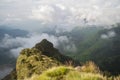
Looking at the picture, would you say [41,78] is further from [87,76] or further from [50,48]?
[50,48]

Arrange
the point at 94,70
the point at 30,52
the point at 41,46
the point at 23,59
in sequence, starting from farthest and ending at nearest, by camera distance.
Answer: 1. the point at 41,46
2. the point at 30,52
3. the point at 23,59
4. the point at 94,70

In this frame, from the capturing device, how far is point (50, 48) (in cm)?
15788

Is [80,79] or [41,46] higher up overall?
[41,46]

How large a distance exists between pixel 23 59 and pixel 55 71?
87247 millimetres

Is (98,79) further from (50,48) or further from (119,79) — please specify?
(50,48)

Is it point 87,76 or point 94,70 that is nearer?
point 87,76

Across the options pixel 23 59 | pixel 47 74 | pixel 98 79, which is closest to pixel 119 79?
pixel 98 79

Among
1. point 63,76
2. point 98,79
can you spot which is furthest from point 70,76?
point 98,79

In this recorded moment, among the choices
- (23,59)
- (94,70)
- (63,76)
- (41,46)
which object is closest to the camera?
(63,76)

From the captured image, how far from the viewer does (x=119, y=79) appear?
49.1 ft

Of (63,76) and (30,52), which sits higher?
(30,52)

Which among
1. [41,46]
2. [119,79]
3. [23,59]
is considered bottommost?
[119,79]

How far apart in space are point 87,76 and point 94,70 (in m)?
3.32

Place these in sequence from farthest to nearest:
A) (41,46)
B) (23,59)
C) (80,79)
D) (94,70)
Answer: (41,46)
(23,59)
(94,70)
(80,79)
